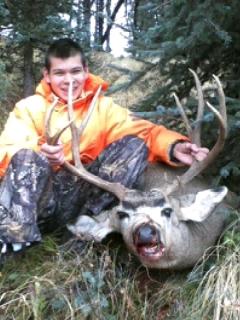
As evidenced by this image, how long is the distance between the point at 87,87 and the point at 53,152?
993mm

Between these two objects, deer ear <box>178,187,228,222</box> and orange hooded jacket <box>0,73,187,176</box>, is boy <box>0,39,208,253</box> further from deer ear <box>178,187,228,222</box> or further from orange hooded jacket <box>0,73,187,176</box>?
deer ear <box>178,187,228,222</box>

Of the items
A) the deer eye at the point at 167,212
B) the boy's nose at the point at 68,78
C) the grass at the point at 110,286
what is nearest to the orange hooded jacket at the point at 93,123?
the boy's nose at the point at 68,78

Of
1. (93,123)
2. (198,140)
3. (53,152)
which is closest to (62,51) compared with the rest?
(93,123)

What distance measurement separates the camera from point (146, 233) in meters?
4.19

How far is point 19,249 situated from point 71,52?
5.44ft

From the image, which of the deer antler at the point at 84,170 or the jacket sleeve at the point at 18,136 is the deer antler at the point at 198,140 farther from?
the jacket sleeve at the point at 18,136

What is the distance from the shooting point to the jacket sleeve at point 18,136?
4.39 meters

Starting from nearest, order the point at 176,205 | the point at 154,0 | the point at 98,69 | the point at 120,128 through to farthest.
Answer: the point at 176,205 < the point at 120,128 < the point at 154,0 < the point at 98,69

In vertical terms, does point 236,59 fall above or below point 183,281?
above

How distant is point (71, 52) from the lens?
5055mm

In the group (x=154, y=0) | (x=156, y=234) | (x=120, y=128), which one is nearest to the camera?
(x=156, y=234)

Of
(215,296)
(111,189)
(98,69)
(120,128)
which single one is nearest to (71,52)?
(120,128)

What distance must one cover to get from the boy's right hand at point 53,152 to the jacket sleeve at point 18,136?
124 mm

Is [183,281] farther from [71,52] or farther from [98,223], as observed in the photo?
[71,52]
